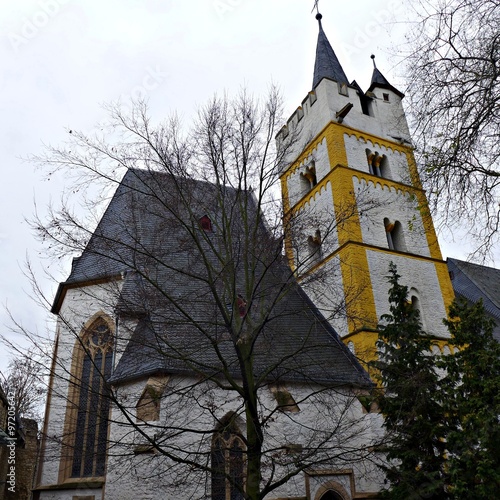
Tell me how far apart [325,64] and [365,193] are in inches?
265

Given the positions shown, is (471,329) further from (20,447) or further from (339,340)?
(20,447)

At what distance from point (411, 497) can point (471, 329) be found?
3607 mm

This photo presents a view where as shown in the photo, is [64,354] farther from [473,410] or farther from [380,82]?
[380,82]

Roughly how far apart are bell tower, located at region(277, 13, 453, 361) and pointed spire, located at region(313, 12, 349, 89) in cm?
5

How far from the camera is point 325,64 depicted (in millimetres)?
19688

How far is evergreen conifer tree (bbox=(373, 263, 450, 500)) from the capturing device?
8617mm

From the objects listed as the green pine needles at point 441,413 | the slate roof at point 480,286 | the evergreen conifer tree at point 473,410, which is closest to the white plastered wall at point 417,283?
the evergreen conifer tree at point 473,410

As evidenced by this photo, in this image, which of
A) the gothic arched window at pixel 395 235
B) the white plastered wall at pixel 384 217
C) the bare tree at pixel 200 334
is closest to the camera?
the bare tree at pixel 200 334

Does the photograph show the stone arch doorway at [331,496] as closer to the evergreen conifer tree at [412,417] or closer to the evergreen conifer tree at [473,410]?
the evergreen conifer tree at [412,417]

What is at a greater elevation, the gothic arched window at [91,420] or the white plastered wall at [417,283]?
the white plastered wall at [417,283]

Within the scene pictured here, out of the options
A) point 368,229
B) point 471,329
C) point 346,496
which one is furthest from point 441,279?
point 346,496

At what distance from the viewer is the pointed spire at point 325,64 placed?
19.2 metres

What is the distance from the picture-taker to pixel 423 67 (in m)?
5.81

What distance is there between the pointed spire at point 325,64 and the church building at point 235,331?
5.38 feet
